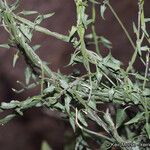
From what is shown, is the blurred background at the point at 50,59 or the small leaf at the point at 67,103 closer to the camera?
the small leaf at the point at 67,103

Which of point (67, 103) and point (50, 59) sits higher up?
point (67, 103)

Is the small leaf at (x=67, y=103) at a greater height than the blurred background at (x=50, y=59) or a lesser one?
greater

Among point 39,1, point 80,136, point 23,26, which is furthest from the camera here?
point 39,1

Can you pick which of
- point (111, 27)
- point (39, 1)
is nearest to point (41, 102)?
point (111, 27)

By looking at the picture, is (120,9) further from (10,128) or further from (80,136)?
(80,136)

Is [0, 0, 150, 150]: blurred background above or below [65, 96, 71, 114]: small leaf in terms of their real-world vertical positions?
below

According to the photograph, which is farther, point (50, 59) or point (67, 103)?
point (50, 59)

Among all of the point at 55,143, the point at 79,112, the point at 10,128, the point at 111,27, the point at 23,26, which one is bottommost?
the point at 55,143

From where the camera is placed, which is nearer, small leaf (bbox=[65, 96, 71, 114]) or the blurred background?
small leaf (bbox=[65, 96, 71, 114])
